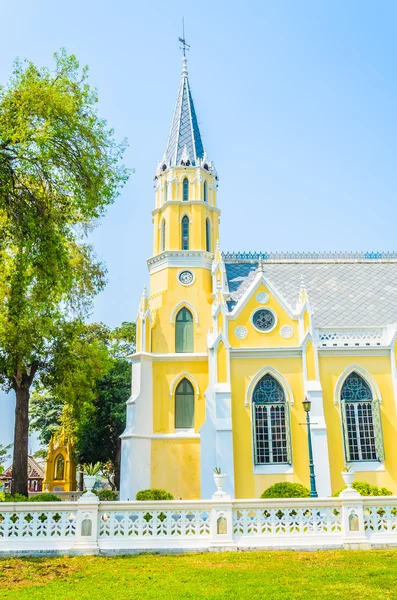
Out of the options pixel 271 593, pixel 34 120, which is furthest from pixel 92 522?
pixel 34 120

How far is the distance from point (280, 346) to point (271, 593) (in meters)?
14.8

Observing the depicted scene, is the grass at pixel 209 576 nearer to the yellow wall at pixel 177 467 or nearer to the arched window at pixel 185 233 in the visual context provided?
the yellow wall at pixel 177 467

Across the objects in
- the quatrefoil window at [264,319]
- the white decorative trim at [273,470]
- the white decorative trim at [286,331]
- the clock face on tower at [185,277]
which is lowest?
the white decorative trim at [273,470]

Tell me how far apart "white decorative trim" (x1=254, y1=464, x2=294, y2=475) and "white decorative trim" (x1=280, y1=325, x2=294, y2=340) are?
5.33m

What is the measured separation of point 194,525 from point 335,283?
17.5 meters

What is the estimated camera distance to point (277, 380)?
22.5m

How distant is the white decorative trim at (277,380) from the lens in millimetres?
22016

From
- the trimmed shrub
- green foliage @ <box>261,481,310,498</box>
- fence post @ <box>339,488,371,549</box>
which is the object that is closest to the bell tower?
the trimmed shrub

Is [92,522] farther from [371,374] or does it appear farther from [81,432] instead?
[81,432]

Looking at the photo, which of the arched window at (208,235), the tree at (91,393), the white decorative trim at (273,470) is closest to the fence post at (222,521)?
the white decorative trim at (273,470)

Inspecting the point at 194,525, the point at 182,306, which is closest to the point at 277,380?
the point at 182,306

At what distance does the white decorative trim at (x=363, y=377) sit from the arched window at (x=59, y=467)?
21105mm

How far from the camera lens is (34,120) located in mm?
14508

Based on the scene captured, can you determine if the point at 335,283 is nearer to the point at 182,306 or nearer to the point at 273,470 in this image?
the point at 182,306
